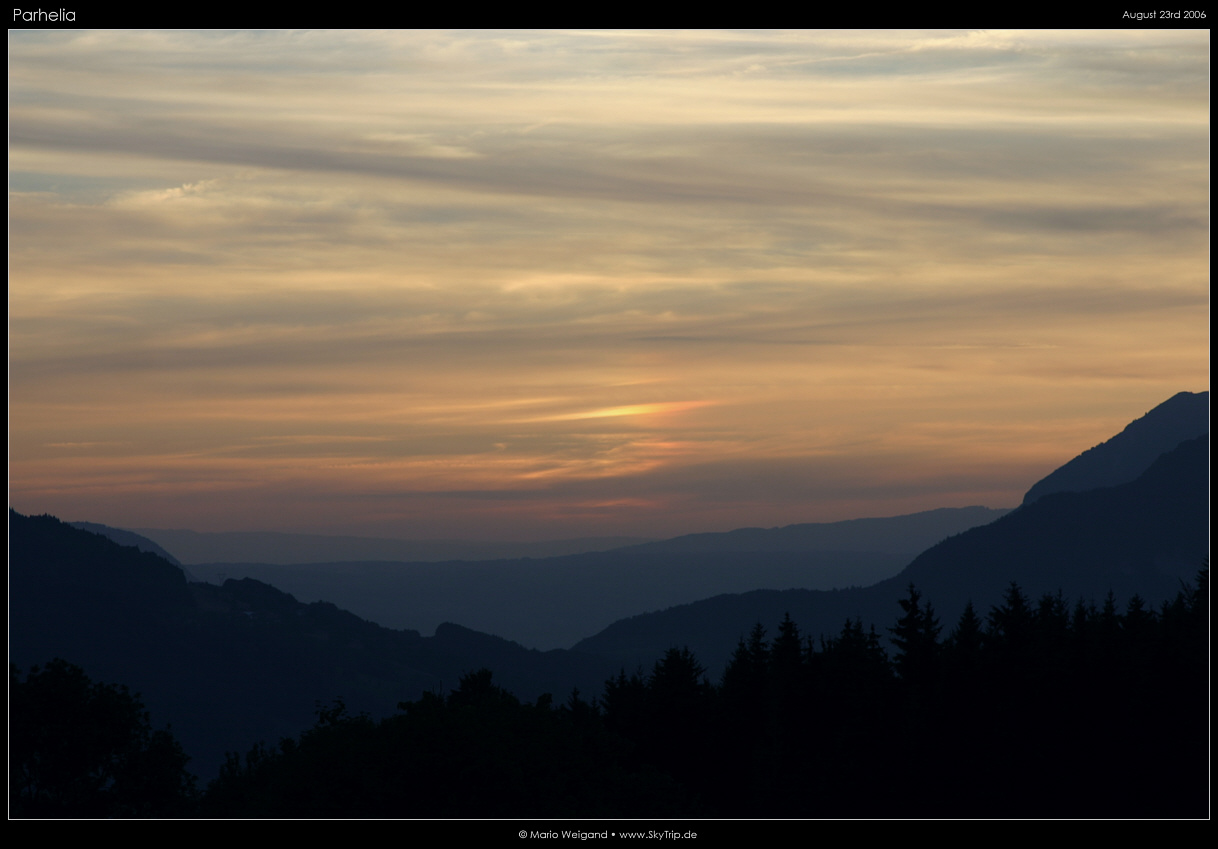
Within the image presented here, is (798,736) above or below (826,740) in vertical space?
above

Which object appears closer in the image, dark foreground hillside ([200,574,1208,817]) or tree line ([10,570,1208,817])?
dark foreground hillside ([200,574,1208,817])

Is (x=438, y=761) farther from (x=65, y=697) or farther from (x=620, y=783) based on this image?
(x=65, y=697)

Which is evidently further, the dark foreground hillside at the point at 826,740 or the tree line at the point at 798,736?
the tree line at the point at 798,736

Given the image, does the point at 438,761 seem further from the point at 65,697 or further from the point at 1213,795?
the point at 1213,795

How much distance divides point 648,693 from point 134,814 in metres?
34.6

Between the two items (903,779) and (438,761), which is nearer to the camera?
(438,761)

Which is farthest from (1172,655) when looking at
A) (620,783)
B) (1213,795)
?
(1213,795)

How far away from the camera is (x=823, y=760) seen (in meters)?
74.4

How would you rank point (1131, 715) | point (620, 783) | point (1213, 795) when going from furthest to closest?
point (1131, 715), point (620, 783), point (1213, 795)

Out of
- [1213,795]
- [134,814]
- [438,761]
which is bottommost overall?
[134,814]

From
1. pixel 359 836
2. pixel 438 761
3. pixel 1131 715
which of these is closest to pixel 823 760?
pixel 1131 715

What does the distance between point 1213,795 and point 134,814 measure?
69.9 meters

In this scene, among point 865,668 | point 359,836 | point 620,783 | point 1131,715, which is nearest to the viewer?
point 359,836

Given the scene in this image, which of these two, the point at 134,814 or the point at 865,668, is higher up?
the point at 865,668
